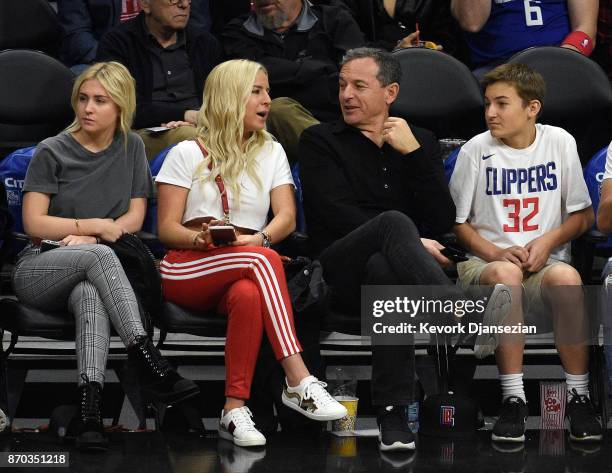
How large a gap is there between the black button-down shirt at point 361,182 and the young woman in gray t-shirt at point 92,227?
672mm

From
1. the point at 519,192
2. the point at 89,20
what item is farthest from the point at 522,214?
the point at 89,20

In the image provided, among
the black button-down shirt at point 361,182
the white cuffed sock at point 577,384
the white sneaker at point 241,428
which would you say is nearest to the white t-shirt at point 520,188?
the black button-down shirt at point 361,182

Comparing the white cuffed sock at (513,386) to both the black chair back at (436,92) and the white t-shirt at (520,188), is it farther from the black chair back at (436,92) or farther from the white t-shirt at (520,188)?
the black chair back at (436,92)

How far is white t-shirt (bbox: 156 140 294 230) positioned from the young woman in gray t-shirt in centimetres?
18

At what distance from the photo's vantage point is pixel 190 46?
6105mm

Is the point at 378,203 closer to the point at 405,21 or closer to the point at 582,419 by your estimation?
the point at 582,419

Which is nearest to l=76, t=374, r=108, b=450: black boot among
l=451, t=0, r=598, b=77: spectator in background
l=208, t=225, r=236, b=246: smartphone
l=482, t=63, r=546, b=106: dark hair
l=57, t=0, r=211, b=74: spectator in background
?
l=208, t=225, r=236, b=246: smartphone

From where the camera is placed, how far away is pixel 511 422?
4.55 m

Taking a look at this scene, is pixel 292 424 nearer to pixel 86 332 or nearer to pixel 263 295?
pixel 263 295

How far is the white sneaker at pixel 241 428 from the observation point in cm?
439

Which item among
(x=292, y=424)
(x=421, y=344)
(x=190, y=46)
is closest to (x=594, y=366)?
(x=421, y=344)

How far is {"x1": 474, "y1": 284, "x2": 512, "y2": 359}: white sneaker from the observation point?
4.63 meters

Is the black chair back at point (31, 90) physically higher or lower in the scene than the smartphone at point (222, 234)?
higher

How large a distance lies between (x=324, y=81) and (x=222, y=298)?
5.52 ft
